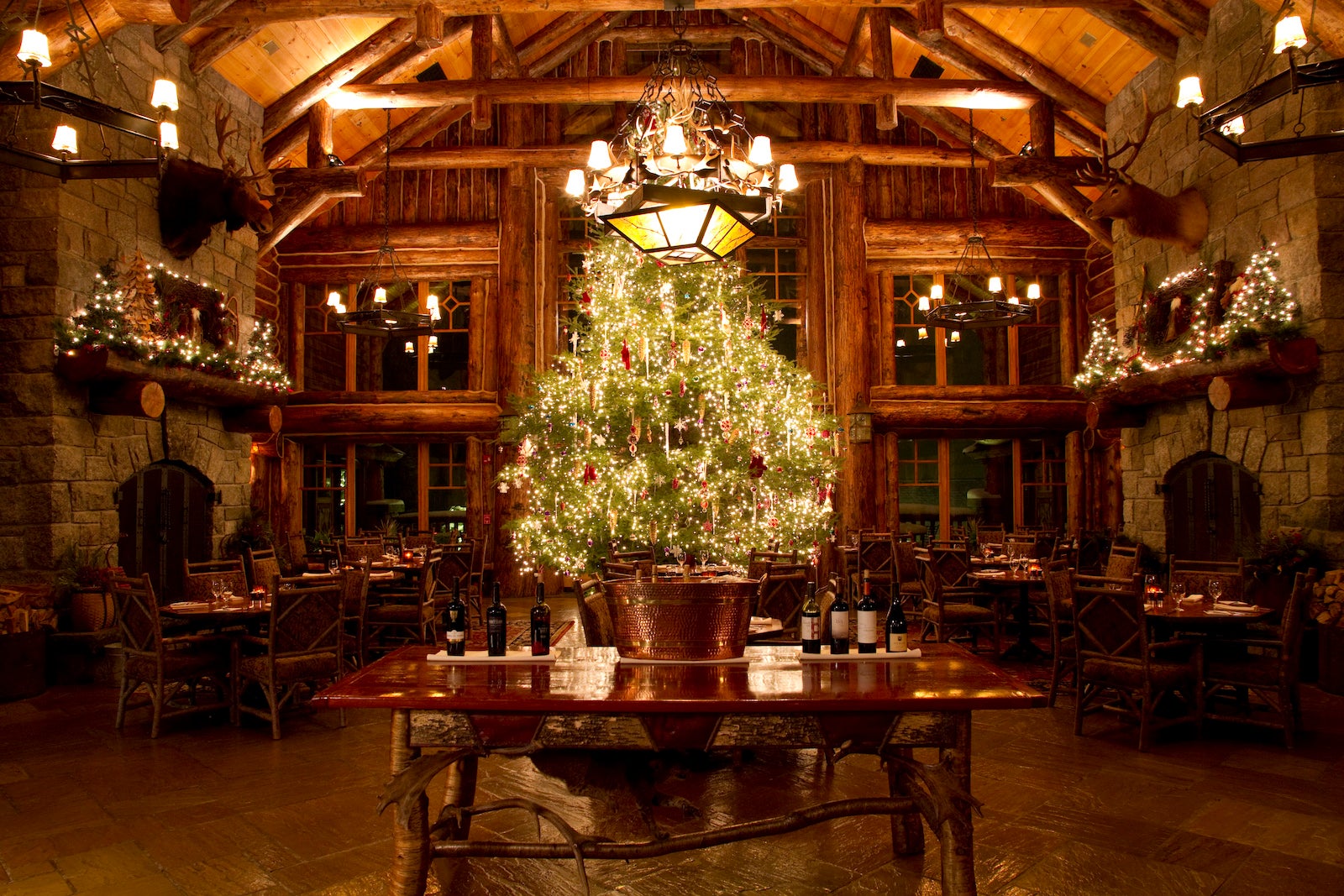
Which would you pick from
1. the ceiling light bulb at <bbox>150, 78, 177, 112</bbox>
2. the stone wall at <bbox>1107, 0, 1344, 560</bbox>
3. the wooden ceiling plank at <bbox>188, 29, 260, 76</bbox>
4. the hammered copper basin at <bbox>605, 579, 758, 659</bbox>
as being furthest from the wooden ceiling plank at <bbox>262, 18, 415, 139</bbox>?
the hammered copper basin at <bbox>605, 579, 758, 659</bbox>

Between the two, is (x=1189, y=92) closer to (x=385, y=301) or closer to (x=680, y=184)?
(x=680, y=184)

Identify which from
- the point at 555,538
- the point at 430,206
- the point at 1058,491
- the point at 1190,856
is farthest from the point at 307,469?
the point at 1190,856

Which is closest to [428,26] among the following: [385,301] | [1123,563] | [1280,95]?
[385,301]

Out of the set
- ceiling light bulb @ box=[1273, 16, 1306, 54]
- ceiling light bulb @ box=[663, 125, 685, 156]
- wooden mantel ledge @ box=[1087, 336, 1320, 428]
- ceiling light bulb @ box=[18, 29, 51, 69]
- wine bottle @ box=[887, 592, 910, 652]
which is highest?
ceiling light bulb @ box=[1273, 16, 1306, 54]

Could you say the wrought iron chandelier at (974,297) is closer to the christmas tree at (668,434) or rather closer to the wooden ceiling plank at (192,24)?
the christmas tree at (668,434)

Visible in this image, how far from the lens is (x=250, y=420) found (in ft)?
30.6

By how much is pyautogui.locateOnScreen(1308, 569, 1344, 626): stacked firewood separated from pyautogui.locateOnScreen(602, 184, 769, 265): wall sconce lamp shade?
462 cm

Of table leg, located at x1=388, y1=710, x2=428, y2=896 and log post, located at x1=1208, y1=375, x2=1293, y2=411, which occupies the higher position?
log post, located at x1=1208, y1=375, x2=1293, y2=411

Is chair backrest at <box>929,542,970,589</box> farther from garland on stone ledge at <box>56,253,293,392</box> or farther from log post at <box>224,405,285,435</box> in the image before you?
log post at <box>224,405,285,435</box>

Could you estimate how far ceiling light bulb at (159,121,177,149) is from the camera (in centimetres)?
492

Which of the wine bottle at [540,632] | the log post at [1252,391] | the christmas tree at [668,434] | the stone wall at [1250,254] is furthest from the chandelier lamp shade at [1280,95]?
the wine bottle at [540,632]

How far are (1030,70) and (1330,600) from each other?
20.8 ft

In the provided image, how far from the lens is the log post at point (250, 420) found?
9.30m

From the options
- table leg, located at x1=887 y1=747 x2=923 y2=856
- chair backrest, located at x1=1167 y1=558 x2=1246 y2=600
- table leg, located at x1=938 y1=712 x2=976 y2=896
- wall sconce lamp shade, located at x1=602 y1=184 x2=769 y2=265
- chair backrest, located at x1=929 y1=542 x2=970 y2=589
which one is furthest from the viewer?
chair backrest, located at x1=929 y1=542 x2=970 y2=589
